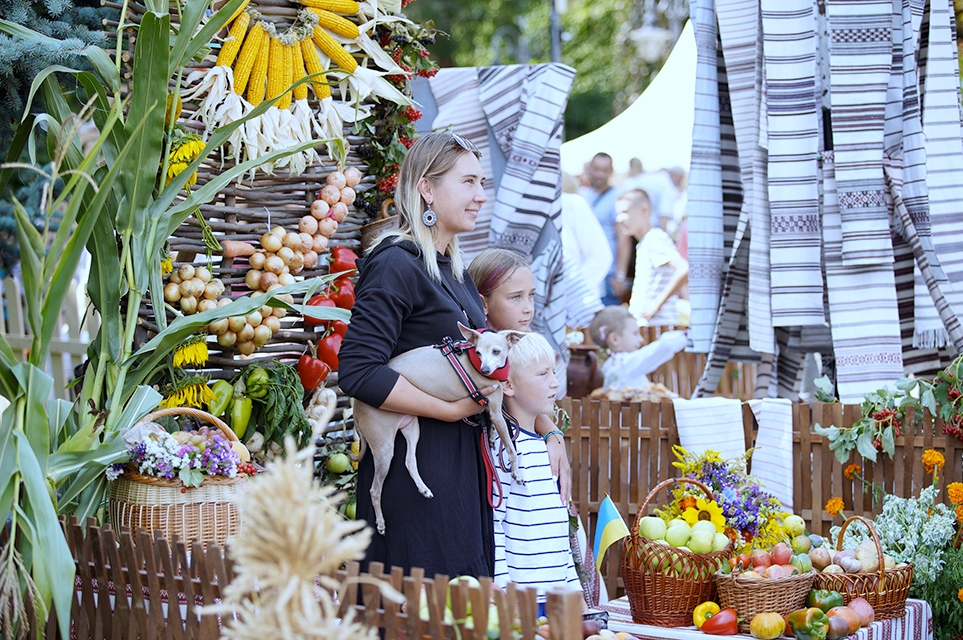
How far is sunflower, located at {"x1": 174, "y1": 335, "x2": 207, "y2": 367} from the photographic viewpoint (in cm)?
346

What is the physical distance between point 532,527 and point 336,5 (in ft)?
7.36

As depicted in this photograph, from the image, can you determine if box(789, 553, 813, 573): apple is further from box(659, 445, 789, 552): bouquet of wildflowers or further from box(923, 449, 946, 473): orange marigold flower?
box(923, 449, 946, 473): orange marigold flower

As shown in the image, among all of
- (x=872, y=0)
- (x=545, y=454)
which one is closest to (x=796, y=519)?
(x=545, y=454)

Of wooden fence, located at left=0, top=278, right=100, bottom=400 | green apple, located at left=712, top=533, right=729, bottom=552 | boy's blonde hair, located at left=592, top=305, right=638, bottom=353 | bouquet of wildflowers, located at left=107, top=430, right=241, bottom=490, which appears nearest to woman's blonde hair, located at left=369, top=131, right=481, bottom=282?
bouquet of wildflowers, located at left=107, top=430, right=241, bottom=490

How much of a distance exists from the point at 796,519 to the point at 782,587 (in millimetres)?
526

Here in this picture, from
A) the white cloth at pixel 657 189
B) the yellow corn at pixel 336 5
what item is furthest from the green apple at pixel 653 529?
the white cloth at pixel 657 189

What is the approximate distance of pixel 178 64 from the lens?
10.1 feet

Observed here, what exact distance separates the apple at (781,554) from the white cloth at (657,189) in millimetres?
6692

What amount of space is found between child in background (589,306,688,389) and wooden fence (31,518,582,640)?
368 cm

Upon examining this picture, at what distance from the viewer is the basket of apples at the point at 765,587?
3.19m

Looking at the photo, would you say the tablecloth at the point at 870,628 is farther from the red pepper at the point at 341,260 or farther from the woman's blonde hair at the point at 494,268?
the red pepper at the point at 341,260

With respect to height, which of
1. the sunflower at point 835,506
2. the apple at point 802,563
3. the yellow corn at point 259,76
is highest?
the yellow corn at point 259,76

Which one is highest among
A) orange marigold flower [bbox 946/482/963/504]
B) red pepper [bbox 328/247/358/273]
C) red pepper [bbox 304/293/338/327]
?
red pepper [bbox 328/247/358/273]

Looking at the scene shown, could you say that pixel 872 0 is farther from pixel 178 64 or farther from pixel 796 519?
pixel 178 64
